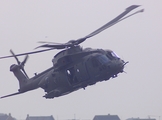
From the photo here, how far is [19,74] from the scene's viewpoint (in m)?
44.4

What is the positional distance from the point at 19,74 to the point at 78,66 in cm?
831

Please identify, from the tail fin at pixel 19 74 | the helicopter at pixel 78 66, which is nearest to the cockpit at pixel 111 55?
the helicopter at pixel 78 66

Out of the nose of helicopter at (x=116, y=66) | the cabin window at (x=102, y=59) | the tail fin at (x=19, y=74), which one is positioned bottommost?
the nose of helicopter at (x=116, y=66)

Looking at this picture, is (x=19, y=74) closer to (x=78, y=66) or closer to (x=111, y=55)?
(x=78, y=66)

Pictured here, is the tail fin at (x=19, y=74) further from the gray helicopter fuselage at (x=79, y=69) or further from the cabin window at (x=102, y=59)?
the cabin window at (x=102, y=59)

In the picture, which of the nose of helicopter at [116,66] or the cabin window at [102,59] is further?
the cabin window at [102,59]

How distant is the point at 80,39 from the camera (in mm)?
38562

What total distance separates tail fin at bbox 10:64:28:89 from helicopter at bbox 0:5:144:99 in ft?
11.7

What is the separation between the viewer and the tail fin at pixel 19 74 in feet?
142

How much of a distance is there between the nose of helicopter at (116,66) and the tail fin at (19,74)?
31.0 feet

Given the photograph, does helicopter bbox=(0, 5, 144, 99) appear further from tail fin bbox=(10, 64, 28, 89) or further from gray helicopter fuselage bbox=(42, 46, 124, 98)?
tail fin bbox=(10, 64, 28, 89)

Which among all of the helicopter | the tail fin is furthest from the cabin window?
the tail fin

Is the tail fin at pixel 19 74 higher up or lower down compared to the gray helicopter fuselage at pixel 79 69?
higher up

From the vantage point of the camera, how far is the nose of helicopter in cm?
3653
